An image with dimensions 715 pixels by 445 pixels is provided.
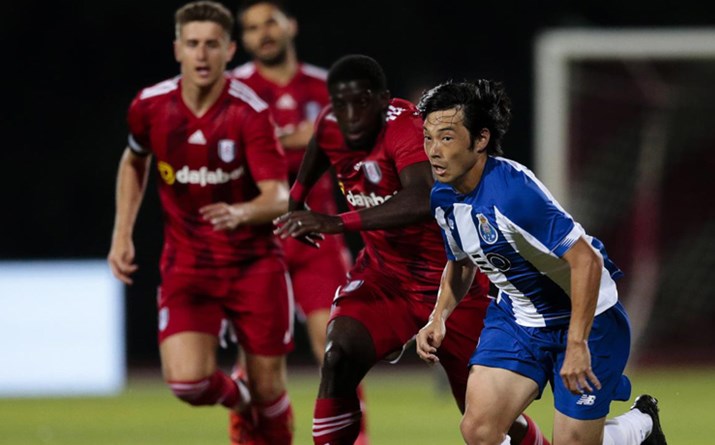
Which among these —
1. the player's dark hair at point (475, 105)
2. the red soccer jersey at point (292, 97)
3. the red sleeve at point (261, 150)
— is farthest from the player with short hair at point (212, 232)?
the player's dark hair at point (475, 105)

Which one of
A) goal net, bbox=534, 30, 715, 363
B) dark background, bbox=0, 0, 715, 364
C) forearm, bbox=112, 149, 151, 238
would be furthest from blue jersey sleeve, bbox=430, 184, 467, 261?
dark background, bbox=0, 0, 715, 364

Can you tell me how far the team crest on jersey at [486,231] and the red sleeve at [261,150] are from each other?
1.78m

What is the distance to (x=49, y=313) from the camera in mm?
11695

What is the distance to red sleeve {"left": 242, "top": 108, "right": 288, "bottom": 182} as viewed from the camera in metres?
6.89

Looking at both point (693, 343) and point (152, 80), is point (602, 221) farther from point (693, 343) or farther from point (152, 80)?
point (152, 80)

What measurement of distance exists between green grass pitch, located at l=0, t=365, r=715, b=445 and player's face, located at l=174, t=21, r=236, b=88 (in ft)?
8.76

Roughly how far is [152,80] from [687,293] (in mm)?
5413

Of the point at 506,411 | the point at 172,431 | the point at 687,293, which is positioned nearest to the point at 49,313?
the point at 172,431

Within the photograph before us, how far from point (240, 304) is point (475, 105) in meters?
2.17

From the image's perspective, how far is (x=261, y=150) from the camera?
6.92 m

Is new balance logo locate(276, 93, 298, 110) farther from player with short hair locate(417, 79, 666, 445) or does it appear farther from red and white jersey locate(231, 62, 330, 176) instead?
player with short hair locate(417, 79, 666, 445)

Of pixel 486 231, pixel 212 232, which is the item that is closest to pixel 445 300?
pixel 486 231

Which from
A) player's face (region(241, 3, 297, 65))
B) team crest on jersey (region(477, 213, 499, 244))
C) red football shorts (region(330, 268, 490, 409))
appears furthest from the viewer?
player's face (region(241, 3, 297, 65))

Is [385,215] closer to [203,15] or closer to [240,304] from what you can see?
[240,304]
